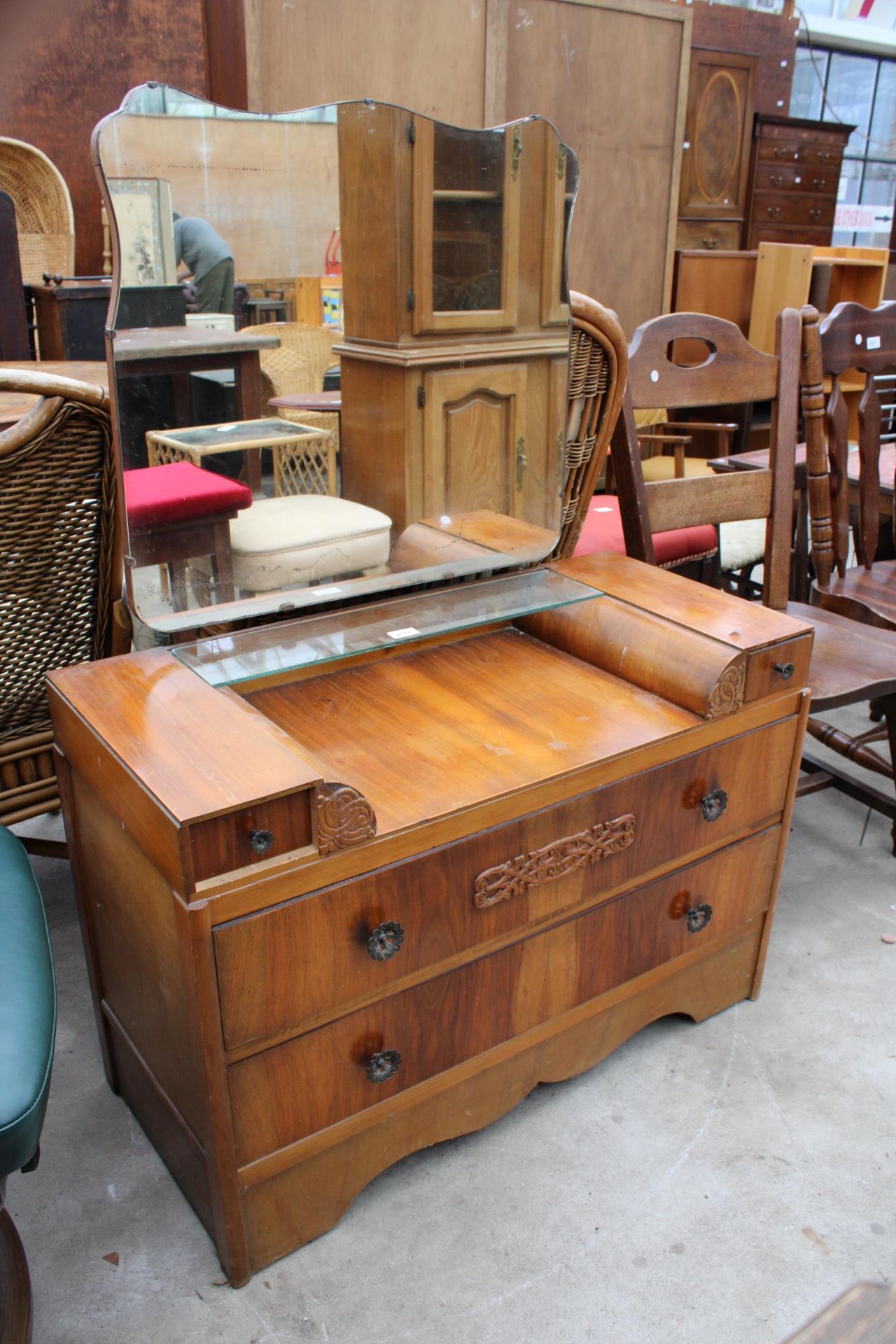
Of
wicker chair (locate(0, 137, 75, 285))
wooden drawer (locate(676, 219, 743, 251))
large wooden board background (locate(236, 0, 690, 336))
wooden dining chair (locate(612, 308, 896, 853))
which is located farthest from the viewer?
wooden drawer (locate(676, 219, 743, 251))

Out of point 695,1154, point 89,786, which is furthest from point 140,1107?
point 695,1154

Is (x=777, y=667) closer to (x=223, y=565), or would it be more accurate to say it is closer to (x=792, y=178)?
(x=223, y=565)

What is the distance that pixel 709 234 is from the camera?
491 cm

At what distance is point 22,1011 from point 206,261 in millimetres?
925

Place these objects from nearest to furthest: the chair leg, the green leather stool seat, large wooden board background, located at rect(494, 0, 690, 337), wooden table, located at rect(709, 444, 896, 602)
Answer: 1. the green leather stool seat
2. the chair leg
3. wooden table, located at rect(709, 444, 896, 602)
4. large wooden board background, located at rect(494, 0, 690, 337)

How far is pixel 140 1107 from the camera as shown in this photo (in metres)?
1.53

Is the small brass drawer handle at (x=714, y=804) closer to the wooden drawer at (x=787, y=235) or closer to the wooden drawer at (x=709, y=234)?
the wooden drawer at (x=709, y=234)

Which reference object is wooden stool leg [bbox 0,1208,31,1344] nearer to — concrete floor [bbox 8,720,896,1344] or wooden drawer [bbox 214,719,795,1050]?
concrete floor [bbox 8,720,896,1344]

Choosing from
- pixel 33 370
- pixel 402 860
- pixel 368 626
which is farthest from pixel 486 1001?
pixel 33 370

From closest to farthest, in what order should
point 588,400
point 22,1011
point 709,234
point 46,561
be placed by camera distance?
1. point 22,1011
2. point 46,561
3. point 588,400
4. point 709,234

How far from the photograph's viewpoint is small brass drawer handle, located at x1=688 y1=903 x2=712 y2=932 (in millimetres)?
1621

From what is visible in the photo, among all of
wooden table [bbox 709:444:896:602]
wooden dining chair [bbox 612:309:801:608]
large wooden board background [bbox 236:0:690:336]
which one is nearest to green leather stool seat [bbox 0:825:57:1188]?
wooden dining chair [bbox 612:309:801:608]

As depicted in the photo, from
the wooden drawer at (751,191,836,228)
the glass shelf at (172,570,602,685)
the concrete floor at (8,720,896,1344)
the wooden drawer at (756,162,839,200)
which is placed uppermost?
the wooden drawer at (756,162,839,200)

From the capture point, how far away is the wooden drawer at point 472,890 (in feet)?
3.80
